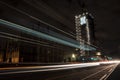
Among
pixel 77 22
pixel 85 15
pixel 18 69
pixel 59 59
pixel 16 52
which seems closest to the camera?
pixel 18 69

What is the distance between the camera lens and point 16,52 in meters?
42.5

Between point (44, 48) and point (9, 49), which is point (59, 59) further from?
point (9, 49)

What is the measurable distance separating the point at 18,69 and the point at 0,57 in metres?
23.7

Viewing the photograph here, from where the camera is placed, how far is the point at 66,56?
69.1m

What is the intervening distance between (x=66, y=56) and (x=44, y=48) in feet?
57.3

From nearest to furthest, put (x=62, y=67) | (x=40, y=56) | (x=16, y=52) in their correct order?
(x=62, y=67) < (x=16, y=52) < (x=40, y=56)

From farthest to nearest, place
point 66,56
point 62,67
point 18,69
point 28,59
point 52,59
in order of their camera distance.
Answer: point 66,56
point 52,59
point 28,59
point 62,67
point 18,69

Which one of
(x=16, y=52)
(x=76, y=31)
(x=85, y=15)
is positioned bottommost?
(x=16, y=52)

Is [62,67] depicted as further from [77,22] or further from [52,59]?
[77,22]

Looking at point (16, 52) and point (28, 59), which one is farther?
point (28, 59)

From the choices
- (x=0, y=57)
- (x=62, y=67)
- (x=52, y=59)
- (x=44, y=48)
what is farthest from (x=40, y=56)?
(x=62, y=67)

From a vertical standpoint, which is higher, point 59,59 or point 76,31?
point 76,31

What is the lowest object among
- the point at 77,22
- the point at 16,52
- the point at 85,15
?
the point at 16,52

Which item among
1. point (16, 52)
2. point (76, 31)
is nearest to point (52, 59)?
point (16, 52)
